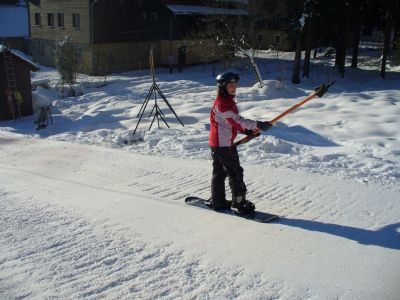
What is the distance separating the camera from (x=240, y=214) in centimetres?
593

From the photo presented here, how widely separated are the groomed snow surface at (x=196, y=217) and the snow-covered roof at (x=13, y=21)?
31.4 m

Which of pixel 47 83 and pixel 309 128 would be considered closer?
pixel 309 128

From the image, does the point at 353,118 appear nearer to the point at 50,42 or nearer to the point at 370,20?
the point at 370,20

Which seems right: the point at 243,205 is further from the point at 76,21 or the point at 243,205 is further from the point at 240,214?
the point at 76,21

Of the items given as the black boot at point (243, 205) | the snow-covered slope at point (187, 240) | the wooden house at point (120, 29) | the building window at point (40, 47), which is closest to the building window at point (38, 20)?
the wooden house at point (120, 29)

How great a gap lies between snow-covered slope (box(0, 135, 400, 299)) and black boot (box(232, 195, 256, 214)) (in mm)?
204

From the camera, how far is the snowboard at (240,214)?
5754 mm

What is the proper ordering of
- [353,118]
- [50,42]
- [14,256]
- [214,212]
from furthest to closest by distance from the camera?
[50,42], [353,118], [214,212], [14,256]

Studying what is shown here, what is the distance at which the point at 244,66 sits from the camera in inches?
1155

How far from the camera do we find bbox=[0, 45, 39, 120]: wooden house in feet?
57.4

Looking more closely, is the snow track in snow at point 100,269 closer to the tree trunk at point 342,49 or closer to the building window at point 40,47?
the tree trunk at point 342,49

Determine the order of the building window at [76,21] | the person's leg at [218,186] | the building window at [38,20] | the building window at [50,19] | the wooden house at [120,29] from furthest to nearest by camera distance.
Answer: the building window at [38,20] → the building window at [50,19] → the building window at [76,21] → the wooden house at [120,29] → the person's leg at [218,186]

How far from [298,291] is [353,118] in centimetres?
810

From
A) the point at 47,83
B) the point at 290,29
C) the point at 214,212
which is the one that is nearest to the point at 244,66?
the point at 290,29
